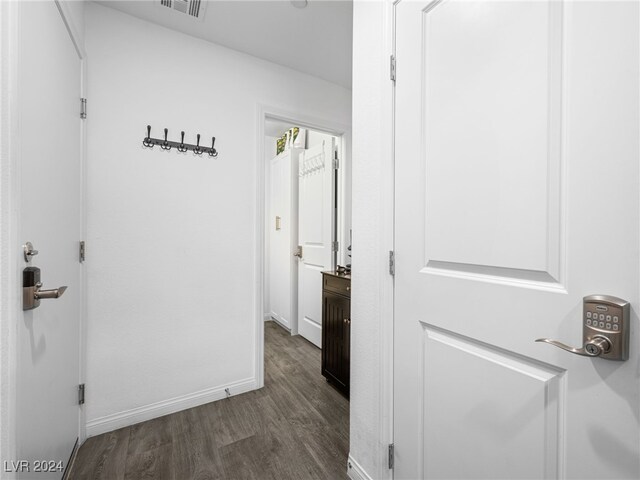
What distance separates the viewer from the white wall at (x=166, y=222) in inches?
69.7

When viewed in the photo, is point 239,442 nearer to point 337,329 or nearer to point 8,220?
point 337,329

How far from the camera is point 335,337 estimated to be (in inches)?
88.8

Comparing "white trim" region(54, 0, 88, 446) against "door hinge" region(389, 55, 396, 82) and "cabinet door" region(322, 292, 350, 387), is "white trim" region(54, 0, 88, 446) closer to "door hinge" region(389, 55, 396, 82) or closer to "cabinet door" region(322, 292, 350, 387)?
"cabinet door" region(322, 292, 350, 387)

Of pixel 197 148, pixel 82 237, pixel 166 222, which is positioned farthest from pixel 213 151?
pixel 82 237

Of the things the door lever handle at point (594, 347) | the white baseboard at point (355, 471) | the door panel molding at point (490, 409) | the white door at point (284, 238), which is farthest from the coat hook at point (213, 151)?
the door lever handle at point (594, 347)

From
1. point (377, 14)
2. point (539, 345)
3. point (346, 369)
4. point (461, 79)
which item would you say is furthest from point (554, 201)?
point (346, 369)

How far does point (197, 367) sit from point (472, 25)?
2.32 metres

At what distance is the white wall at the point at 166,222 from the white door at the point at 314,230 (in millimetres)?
815

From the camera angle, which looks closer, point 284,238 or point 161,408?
point 161,408

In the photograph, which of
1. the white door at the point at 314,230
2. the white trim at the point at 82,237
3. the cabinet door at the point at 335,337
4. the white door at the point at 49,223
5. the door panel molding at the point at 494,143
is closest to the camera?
the door panel molding at the point at 494,143

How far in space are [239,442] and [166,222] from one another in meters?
1.39

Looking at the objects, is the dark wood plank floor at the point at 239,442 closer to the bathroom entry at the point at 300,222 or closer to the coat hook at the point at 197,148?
the bathroom entry at the point at 300,222

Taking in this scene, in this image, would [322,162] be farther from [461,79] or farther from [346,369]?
[461,79]

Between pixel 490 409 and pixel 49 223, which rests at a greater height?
pixel 49 223
